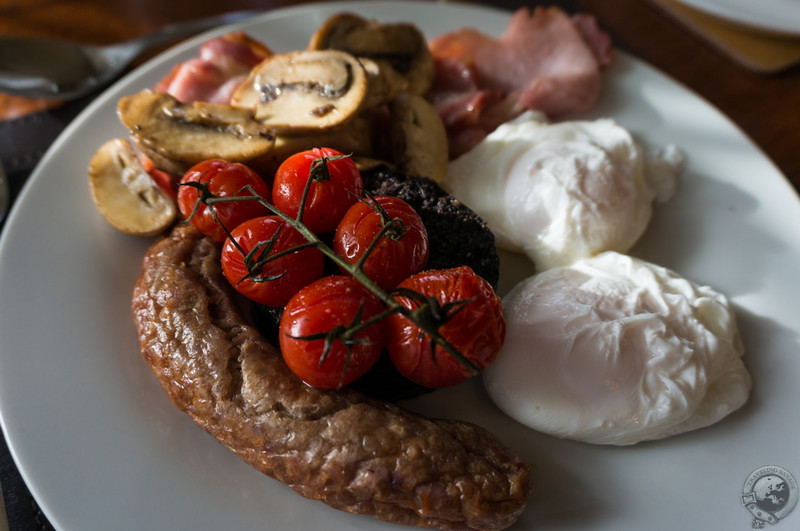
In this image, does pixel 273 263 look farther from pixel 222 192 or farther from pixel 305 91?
pixel 305 91

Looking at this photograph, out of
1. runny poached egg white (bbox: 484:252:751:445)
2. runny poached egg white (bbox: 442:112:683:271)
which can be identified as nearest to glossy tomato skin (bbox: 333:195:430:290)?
runny poached egg white (bbox: 484:252:751:445)

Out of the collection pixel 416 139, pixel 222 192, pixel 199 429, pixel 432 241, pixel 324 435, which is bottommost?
pixel 199 429

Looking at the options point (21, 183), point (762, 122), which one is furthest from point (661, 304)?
point (21, 183)

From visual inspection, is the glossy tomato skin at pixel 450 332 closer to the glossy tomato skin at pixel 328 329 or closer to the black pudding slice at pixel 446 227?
the glossy tomato skin at pixel 328 329

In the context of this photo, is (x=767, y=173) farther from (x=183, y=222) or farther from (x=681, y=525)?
(x=183, y=222)

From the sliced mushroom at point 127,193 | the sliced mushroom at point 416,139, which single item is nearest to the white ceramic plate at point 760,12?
the sliced mushroom at point 416,139

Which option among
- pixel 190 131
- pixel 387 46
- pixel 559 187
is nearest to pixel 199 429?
pixel 190 131
